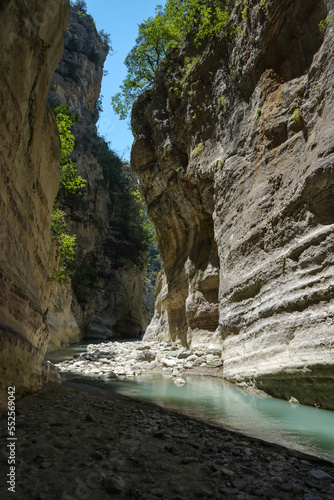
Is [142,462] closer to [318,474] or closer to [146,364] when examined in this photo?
[318,474]

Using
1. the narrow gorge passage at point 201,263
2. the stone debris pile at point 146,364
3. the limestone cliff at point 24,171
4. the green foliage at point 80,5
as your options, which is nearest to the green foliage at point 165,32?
the narrow gorge passage at point 201,263

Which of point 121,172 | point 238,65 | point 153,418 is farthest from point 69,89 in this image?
point 153,418

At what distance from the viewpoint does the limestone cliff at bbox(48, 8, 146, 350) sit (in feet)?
113

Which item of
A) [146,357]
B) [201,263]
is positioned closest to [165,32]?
[201,263]

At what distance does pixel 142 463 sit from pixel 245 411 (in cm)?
386

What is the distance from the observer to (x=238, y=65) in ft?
35.4

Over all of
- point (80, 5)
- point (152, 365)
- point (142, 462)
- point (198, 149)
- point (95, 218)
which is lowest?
point (152, 365)

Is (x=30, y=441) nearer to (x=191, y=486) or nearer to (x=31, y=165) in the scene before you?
(x=191, y=486)

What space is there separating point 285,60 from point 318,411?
334 inches

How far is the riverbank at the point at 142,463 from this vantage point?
80.7 inches

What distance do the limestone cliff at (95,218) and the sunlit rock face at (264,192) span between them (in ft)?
69.7

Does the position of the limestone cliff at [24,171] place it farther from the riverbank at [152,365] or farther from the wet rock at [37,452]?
the riverbank at [152,365]

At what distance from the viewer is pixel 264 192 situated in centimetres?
821

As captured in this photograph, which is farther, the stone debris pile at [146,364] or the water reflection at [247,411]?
the stone debris pile at [146,364]
